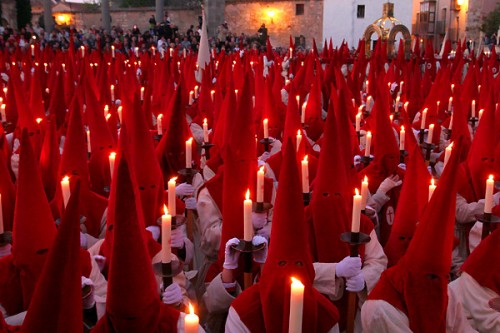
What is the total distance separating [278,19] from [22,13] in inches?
599

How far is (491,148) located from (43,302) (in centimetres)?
386

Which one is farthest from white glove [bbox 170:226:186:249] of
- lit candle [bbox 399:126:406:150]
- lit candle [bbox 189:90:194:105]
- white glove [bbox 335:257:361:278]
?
lit candle [bbox 189:90:194:105]

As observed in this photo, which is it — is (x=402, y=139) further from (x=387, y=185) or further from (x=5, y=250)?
(x=5, y=250)

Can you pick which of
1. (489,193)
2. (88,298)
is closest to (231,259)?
(88,298)

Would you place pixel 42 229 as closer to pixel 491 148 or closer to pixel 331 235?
pixel 331 235

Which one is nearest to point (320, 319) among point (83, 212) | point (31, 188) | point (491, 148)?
point (31, 188)

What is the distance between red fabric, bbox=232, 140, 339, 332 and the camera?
8.45ft

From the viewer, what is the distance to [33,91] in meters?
6.26

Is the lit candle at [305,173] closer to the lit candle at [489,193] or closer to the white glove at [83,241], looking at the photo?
the lit candle at [489,193]

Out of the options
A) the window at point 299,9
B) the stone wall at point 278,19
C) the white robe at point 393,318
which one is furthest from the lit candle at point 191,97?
the window at point 299,9

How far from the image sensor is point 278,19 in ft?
119

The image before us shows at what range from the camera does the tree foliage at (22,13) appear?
104 ft

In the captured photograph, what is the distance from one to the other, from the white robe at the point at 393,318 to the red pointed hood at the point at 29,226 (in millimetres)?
1617

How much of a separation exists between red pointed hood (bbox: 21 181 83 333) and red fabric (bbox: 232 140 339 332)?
916mm
